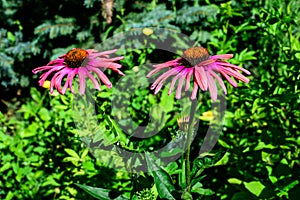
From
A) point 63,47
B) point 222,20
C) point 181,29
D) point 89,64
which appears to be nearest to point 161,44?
point 181,29

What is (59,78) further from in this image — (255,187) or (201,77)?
(255,187)

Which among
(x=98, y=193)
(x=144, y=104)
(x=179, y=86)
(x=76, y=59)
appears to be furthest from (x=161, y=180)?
(x=144, y=104)

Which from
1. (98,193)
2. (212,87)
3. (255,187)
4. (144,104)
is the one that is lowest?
(255,187)

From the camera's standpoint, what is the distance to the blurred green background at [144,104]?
1640mm

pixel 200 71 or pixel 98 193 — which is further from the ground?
pixel 200 71

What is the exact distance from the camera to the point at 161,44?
98.2 inches

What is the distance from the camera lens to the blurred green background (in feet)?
5.38

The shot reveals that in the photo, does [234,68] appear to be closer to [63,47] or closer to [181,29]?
[181,29]

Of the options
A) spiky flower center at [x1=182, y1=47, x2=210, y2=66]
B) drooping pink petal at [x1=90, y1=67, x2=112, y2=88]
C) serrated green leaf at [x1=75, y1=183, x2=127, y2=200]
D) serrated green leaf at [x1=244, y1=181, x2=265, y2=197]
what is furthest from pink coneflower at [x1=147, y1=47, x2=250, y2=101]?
serrated green leaf at [x1=244, y1=181, x2=265, y2=197]

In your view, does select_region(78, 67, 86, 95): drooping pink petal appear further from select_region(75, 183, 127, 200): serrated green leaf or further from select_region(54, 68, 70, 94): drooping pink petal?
select_region(75, 183, 127, 200): serrated green leaf

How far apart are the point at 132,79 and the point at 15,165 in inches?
25.1

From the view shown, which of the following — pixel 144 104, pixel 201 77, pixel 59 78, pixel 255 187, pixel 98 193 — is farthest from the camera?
pixel 144 104

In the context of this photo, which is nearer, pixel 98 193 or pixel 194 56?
pixel 194 56

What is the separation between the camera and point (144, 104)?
6.84ft
